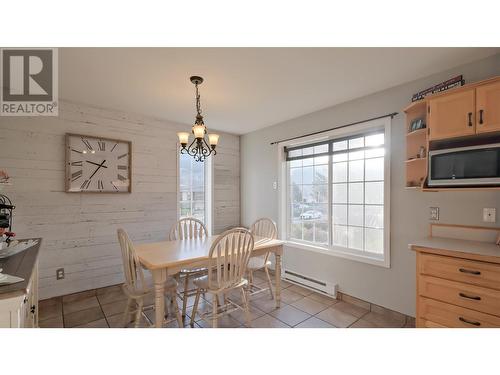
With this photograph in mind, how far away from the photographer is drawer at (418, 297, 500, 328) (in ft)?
4.87

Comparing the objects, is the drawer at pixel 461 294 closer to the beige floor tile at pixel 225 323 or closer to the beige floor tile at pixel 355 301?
the beige floor tile at pixel 355 301

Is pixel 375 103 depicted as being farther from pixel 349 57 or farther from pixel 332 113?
pixel 349 57

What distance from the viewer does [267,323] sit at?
223cm

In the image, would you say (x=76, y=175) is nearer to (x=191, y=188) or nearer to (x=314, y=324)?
(x=191, y=188)

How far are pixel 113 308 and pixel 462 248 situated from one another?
3.28 metres

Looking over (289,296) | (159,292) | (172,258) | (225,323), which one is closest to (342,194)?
(289,296)

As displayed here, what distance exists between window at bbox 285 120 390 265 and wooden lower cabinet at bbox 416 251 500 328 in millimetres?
660

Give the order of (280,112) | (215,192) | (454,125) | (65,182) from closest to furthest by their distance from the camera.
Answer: (454,125), (65,182), (280,112), (215,192)

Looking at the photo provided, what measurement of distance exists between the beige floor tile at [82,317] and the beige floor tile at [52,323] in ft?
0.13

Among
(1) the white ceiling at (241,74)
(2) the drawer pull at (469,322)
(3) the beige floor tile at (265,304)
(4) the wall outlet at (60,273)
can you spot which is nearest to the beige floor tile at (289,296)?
(3) the beige floor tile at (265,304)

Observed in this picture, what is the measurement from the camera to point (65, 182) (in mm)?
→ 2633

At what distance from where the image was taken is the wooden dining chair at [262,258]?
266cm
